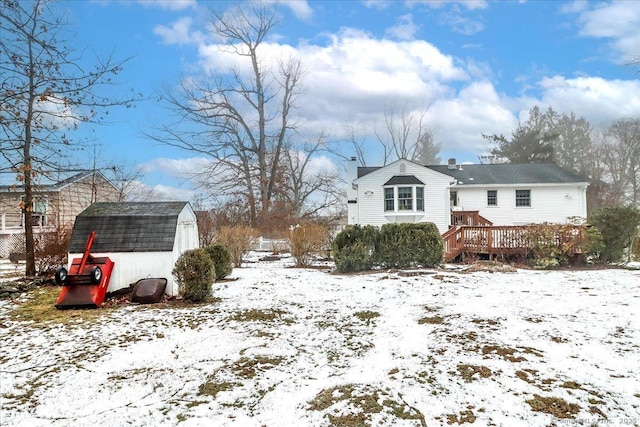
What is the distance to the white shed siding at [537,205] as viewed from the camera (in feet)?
67.9

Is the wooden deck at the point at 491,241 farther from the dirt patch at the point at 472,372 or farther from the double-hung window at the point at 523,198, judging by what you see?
the double-hung window at the point at 523,198

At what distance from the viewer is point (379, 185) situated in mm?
20328

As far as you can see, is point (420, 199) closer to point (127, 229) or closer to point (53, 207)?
point (127, 229)

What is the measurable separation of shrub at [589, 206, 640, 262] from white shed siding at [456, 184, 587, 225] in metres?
9.86

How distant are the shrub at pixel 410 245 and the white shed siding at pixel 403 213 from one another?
898 centimetres

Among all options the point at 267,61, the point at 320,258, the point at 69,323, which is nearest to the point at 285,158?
the point at 267,61

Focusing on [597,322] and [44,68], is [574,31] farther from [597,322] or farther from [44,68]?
[44,68]

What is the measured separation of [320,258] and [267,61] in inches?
823

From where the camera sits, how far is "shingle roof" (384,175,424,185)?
772 inches

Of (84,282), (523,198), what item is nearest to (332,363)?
(84,282)

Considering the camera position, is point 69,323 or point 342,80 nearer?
point 69,323

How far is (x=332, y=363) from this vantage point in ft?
12.7

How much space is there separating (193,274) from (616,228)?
12589mm

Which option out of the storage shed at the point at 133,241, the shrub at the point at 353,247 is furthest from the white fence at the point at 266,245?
the storage shed at the point at 133,241
